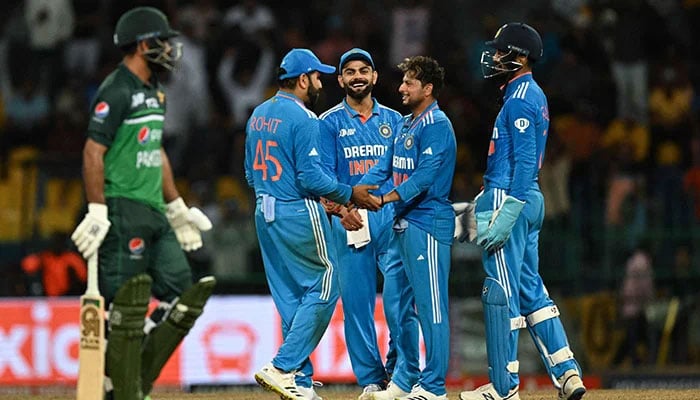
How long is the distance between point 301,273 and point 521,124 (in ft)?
6.03

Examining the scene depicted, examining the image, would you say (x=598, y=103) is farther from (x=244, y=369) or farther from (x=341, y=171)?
(x=341, y=171)

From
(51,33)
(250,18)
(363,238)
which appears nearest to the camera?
(363,238)

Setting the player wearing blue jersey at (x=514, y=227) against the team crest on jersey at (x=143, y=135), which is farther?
the player wearing blue jersey at (x=514, y=227)

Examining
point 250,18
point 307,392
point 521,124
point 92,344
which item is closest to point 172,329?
point 92,344

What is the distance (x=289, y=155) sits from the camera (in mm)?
10109

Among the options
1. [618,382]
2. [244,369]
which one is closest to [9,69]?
[244,369]

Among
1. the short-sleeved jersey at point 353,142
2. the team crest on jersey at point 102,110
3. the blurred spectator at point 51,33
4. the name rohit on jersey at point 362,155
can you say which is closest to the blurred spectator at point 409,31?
the blurred spectator at point 51,33

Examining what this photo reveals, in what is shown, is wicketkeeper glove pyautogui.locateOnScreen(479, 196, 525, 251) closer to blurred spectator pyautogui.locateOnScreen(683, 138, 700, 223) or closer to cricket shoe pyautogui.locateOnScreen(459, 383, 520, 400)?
cricket shoe pyautogui.locateOnScreen(459, 383, 520, 400)

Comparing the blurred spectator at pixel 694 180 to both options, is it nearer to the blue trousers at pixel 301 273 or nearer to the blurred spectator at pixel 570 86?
the blurred spectator at pixel 570 86

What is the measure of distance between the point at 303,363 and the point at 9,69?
11.0m

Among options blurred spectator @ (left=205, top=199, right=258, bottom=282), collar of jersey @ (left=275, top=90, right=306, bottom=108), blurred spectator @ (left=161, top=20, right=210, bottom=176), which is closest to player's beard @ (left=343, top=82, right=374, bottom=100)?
collar of jersey @ (left=275, top=90, right=306, bottom=108)

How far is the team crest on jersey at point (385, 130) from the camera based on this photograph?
1080 cm

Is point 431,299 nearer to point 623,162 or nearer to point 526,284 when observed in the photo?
point 526,284

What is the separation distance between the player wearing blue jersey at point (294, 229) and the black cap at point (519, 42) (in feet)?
4.64
